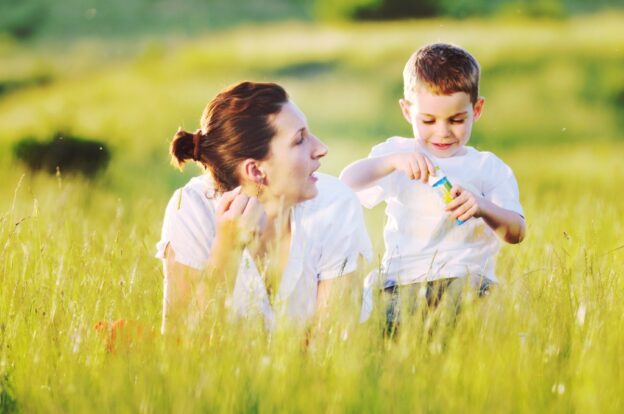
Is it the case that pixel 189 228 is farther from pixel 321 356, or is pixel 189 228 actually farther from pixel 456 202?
pixel 456 202

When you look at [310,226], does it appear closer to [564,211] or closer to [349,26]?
[564,211]

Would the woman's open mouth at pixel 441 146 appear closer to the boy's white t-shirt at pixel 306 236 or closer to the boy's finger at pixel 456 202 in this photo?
the boy's finger at pixel 456 202

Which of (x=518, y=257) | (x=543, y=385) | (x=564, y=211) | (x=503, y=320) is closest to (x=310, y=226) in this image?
(x=503, y=320)

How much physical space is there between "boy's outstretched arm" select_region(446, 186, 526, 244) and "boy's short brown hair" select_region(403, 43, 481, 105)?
43cm

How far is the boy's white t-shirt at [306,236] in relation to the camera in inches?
149

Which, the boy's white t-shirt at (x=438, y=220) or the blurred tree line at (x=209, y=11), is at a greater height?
the boy's white t-shirt at (x=438, y=220)

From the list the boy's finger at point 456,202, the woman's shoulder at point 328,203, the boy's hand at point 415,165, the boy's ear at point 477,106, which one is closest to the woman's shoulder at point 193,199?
the woman's shoulder at point 328,203

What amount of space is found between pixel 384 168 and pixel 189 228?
30.9 inches

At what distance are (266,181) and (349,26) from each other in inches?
851

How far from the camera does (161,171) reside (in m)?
12.5

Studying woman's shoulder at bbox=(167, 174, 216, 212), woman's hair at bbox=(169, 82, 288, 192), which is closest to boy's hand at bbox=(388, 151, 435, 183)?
woman's hair at bbox=(169, 82, 288, 192)

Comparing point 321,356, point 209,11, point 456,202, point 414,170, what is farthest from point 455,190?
point 209,11

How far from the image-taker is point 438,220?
4.26 metres

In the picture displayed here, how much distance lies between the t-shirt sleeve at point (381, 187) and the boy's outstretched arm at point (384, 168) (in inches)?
4.0
